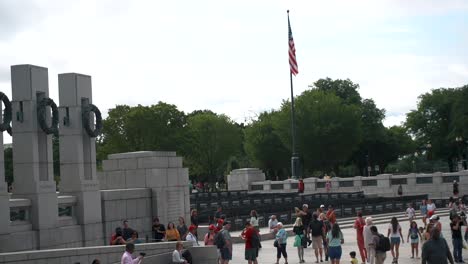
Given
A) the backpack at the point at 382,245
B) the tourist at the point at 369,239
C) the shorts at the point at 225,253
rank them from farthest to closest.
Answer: the shorts at the point at 225,253 → the tourist at the point at 369,239 → the backpack at the point at 382,245

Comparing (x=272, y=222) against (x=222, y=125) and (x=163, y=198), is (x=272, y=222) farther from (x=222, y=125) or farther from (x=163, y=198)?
(x=222, y=125)

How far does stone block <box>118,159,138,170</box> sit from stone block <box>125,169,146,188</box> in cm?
14

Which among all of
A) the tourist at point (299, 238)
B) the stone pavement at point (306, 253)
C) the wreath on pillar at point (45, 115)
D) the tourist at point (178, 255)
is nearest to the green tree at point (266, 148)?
the stone pavement at point (306, 253)

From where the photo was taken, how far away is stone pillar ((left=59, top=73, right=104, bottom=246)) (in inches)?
1003

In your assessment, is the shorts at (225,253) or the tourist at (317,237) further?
the tourist at (317,237)

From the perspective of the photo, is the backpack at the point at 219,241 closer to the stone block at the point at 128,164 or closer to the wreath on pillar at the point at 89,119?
the wreath on pillar at the point at 89,119

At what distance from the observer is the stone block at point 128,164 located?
29.4 m

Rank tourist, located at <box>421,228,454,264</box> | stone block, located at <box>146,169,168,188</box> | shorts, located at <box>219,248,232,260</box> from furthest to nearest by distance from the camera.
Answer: stone block, located at <box>146,169,168,188</box> → shorts, located at <box>219,248,232,260</box> → tourist, located at <box>421,228,454,264</box>

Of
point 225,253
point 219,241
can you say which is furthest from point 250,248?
point 219,241

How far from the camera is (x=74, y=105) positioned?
25.8 m

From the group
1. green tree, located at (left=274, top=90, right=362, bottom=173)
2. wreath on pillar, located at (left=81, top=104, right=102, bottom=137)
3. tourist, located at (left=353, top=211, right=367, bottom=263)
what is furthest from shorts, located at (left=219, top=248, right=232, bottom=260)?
green tree, located at (left=274, top=90, right=362, bottom=173)

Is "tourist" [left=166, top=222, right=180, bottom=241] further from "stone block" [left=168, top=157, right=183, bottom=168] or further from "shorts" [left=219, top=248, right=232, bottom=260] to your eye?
"stone block" [left=168, top=157, right=183, bottom=168]

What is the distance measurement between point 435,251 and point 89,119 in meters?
13.6

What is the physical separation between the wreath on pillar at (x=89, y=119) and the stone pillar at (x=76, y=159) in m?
0.12
